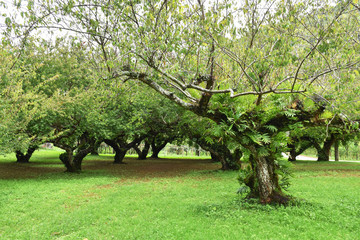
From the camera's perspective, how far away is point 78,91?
14.0 meters

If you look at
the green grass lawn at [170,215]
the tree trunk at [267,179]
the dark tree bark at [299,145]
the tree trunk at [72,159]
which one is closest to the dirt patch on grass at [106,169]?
the tree trunk at [72,159]

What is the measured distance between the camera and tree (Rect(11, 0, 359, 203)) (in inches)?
200

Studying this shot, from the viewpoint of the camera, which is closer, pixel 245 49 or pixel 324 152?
pixel 245 49

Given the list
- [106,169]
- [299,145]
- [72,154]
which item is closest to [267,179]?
[72,154]

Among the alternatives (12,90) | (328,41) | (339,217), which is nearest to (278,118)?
(328,41)

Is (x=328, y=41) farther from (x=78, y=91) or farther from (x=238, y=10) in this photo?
(x=78, y=91)

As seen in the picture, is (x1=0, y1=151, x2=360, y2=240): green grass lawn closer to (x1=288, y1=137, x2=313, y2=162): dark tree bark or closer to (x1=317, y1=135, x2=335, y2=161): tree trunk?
(x1=288, y1=137, x2=313, y2=162): dark tree bark

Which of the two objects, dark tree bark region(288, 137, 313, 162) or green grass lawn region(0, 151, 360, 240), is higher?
dark tree bark region(288, 137, 313, 162)

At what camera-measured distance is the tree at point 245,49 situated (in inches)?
200

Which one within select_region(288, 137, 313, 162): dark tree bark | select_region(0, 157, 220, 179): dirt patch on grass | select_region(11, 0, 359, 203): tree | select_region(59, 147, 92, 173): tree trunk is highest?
select_region(11, 0, 359, 203): tree

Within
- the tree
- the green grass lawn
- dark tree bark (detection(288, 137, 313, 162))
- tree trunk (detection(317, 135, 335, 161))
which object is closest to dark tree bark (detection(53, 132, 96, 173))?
the green grass lawn

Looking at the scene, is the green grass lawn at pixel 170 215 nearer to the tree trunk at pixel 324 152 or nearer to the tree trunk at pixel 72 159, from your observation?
the tree trunk at pixel 72 159

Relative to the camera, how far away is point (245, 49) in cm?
570

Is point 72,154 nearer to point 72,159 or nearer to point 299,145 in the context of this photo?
point 72,159
